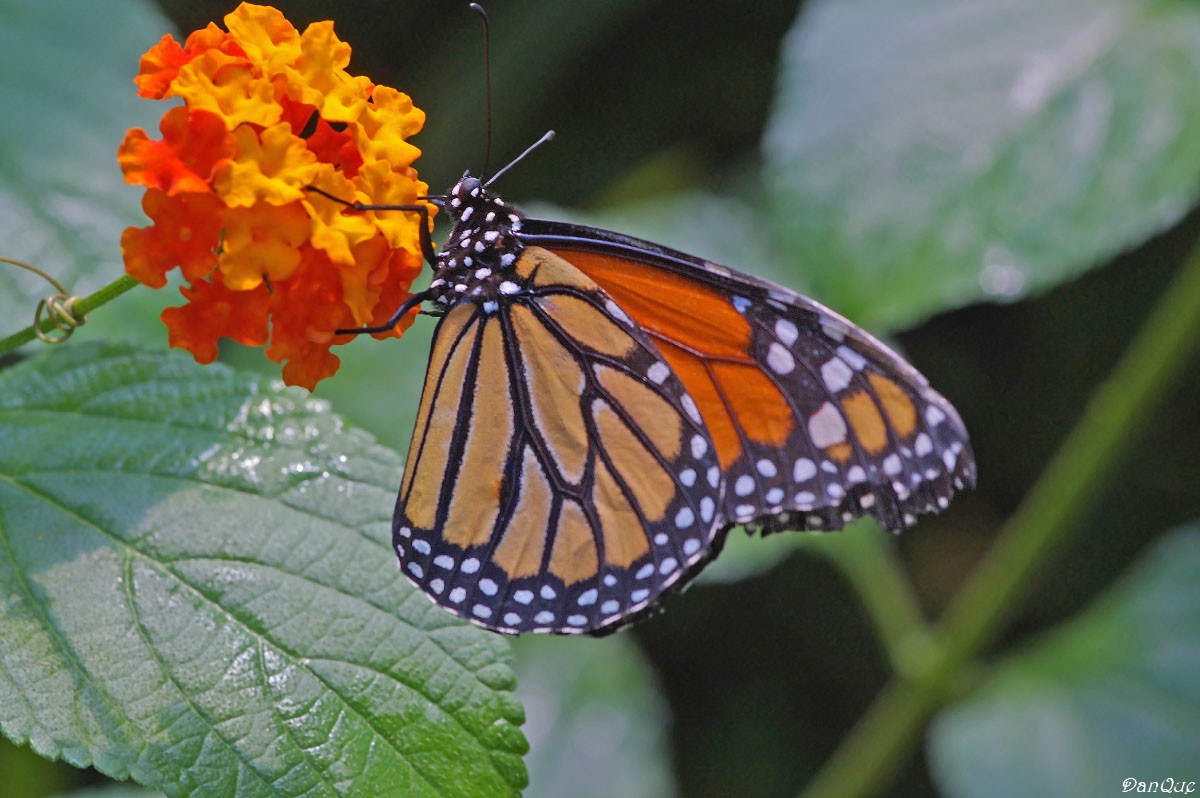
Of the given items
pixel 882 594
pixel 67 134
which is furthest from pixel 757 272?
pixel 67 134

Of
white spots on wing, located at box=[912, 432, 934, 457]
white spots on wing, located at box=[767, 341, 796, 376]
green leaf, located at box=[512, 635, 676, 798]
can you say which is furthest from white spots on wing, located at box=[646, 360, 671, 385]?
green leaf, located at box=[512, 635, 676, 798]

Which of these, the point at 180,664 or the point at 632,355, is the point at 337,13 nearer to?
the point at 632,355

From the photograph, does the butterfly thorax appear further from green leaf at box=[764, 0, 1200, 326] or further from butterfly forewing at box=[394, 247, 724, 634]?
green leaf at box=[764, 0, 1200, 326]

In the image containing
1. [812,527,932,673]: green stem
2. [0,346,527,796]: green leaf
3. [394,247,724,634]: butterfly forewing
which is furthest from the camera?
[812,527,932,673]: green stem

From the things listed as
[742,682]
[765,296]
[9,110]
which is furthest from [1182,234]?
[9,110]

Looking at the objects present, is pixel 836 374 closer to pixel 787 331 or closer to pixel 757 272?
pixel 787 331

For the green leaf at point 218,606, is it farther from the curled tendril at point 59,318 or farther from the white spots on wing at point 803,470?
the white spots on wing at point 803,470
